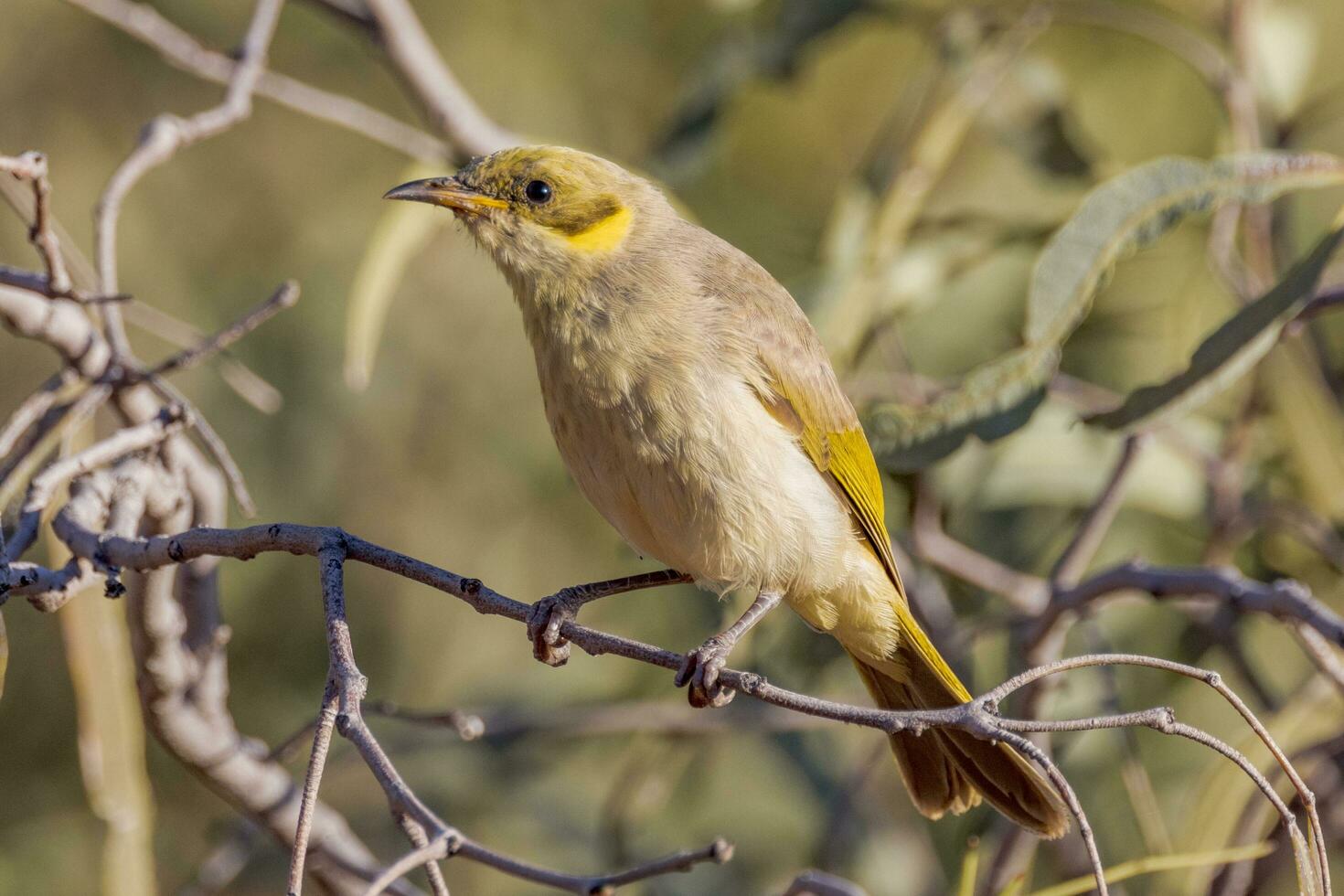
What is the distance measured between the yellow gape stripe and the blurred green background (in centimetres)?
88

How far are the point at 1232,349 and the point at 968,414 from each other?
48cm

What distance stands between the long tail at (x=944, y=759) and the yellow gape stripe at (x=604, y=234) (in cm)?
91

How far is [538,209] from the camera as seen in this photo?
2.80 m

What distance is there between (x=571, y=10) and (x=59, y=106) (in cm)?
191

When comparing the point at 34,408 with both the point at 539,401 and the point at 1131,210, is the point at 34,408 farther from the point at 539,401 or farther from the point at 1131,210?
the point at 539,401

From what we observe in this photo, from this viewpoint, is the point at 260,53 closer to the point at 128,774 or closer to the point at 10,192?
the point at 10,192

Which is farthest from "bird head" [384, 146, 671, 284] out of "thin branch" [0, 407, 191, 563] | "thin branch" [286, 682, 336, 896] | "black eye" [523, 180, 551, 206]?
"thin branch" [286, 682, 336, 896]

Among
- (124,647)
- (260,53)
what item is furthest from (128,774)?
(260,53)

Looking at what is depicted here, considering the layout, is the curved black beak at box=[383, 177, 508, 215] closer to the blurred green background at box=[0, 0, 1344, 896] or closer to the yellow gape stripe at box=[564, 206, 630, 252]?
the yellow gape stripe at box=[564, 206, 630, 252]

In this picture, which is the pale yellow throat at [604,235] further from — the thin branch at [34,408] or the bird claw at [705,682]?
the thin branch at [34,408]

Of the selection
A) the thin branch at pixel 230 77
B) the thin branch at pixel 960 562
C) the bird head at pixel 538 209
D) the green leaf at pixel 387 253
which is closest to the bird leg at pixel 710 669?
the bird head at pixel 538 209

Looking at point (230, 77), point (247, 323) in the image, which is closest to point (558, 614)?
point (247, 323)

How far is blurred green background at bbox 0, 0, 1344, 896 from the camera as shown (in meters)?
3.88

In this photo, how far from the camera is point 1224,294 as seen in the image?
387 cm
